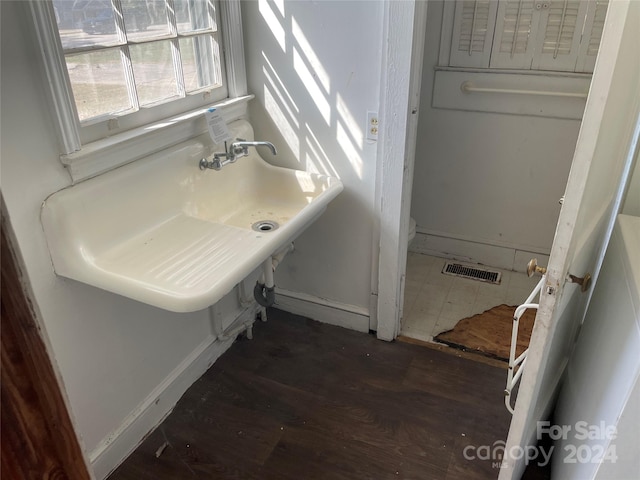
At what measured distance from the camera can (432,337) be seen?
2299mm

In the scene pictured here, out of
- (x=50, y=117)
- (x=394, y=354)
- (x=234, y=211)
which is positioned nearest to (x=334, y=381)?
(x=394, y=354)

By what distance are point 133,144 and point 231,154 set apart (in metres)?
0.43

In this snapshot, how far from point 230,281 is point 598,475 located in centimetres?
94

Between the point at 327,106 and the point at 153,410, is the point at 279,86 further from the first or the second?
the point at 153,410

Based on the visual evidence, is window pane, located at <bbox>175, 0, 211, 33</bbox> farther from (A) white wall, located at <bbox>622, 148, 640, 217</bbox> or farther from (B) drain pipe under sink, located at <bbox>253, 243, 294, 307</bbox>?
(A) white wall, located at <bbox>622, 148, 640, 217</bbox>

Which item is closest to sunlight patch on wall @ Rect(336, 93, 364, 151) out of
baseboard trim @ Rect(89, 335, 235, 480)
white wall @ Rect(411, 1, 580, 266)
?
white wall @ Rect(411, 1, 580, 266)

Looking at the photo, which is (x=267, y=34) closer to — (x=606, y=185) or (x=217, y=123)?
(x=217, y=123)

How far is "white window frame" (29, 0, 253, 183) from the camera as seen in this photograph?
1231mm

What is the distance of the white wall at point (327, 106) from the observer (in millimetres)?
1842

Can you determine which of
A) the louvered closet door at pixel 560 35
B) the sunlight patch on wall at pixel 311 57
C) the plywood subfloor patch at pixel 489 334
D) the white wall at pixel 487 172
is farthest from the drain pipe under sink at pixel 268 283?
the louvered closet door at pixel 560 35

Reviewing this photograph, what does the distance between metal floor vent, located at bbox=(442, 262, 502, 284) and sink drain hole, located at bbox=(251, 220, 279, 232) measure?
129 centimetres

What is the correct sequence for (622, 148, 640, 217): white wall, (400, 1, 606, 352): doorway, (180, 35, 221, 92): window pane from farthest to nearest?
(400, 1, 606, 352): doorway < (180, 35, 221, 92): window pane < (622, 148, 640, 217): white wall

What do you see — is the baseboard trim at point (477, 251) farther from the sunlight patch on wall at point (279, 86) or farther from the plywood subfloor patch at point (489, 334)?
the sunlight patch on wall at point (279, 86)

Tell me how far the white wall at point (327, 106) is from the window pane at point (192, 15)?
202mm
